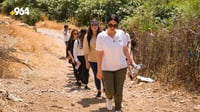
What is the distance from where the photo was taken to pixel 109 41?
6086mm

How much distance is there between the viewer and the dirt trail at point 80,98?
22.5ft

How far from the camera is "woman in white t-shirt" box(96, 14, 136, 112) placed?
6082 mm

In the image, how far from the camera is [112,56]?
20.1ft

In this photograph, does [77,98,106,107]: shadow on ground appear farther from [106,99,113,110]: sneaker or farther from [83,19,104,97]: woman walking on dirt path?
[106,99,113,110]: sneaker

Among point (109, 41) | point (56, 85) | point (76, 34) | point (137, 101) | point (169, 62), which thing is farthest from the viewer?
point (56, 85)

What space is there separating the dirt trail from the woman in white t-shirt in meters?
0.67

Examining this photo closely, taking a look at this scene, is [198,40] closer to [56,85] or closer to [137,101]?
[137,101]

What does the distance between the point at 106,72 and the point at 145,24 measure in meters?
7.15

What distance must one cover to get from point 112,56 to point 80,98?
189 centimetres

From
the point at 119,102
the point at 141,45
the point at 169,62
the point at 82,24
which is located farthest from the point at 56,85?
the point at 82,24

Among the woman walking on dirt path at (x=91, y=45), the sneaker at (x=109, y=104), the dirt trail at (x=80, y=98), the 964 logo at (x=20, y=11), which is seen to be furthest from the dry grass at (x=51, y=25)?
the sneaker at (x=109, y=104)

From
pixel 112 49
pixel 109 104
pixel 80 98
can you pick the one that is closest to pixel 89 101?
pixel 80 98

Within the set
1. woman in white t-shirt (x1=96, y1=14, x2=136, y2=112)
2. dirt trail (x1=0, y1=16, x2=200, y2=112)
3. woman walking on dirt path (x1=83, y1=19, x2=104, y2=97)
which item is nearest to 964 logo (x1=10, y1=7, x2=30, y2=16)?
dirt trail (x1=0, y1=16, x2=200, y2=112)

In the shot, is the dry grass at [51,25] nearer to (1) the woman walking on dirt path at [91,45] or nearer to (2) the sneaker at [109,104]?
(1) the woman walking on dirt path at [91,45]
